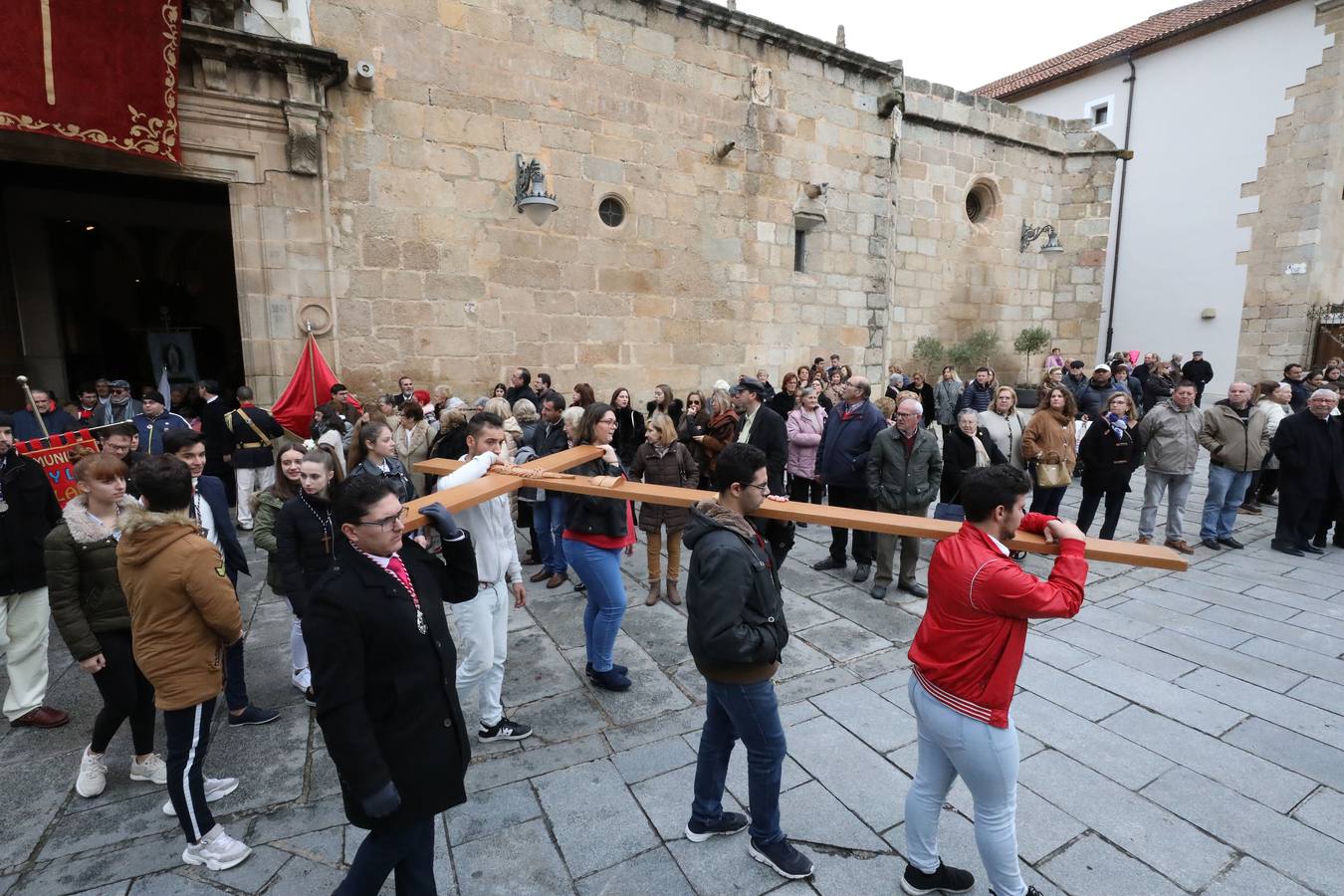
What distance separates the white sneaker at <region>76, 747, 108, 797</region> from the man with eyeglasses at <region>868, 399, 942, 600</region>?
538cm

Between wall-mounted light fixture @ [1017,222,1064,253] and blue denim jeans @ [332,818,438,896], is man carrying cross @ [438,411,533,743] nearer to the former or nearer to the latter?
blue denim jeans @ [332,818,438,896]

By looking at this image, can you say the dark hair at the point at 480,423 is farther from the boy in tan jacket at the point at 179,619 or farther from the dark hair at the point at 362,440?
the boy in tan jacket at the point at 179,619

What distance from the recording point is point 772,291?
11.5 metres

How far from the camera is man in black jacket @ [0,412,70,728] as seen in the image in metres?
3.73

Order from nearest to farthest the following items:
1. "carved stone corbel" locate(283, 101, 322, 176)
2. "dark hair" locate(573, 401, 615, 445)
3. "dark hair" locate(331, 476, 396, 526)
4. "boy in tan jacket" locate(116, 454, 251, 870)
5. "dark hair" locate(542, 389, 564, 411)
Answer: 1. "dark hair" locate(331, 476, 396, 526)
2. "boy in tan jacket" locate(116, 454, 251, 870)
3. "dark hair" locate(573, 401, 615, 445)
4. "dark hair" locate(542, 389, 564, 411)
5. "carved stone corbel" locate(283, 101, 322, 176)

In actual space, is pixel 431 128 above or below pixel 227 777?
above

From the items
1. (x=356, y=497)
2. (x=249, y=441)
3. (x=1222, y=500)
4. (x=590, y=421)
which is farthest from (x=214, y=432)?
(x=1222, y=500)

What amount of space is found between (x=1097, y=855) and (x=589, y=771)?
7.79 feet

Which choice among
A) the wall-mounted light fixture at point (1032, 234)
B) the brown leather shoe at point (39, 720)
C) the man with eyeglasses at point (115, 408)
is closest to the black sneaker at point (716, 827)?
the brown leather shoe at point (39, 720)

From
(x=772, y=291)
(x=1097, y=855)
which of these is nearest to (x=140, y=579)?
(x=1097, y=855)

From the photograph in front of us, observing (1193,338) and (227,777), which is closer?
(227,777)

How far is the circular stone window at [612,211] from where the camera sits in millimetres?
9945

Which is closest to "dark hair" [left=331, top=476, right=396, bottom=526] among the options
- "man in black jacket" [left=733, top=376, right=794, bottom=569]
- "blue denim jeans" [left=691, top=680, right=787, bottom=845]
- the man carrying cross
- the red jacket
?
the man carrying cross

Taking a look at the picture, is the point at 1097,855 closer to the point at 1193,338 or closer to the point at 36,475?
the point at 36,475
